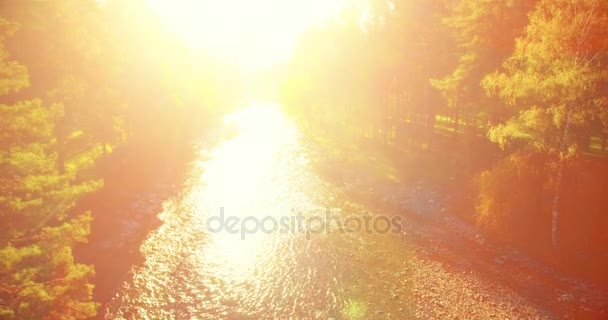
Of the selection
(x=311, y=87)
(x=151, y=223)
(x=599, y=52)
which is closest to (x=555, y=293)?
(x=599, y=52)

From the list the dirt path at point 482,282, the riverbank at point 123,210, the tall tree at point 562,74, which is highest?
the tall tree at point 562,74

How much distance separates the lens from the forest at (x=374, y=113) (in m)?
11.7

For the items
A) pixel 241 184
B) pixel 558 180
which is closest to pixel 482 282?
pixel 558 180

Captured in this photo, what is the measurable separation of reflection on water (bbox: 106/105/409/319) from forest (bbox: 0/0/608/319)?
375 centimetres

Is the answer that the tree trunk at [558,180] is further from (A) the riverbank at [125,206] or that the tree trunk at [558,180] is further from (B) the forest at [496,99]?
(A) the riverbank at [125,206]

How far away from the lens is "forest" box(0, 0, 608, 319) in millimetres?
11742

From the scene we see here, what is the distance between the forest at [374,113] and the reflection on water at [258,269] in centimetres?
375

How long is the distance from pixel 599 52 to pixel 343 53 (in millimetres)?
30465

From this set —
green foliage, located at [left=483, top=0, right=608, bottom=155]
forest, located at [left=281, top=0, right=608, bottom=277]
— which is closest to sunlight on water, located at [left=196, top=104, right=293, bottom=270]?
forest, located at [left=281, top=0, right=608, bottom=277]

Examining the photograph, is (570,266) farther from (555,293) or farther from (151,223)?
(151,223)

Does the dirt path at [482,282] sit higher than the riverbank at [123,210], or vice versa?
the riverbank at [123,210]

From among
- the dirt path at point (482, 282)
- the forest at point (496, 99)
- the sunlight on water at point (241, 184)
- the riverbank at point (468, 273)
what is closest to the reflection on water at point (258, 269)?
the sunlight on water at point (241, 184)

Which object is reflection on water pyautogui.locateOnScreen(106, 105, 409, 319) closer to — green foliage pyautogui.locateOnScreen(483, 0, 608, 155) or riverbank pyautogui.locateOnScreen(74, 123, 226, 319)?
riverbank pyautogui.locateOnScreen(74, 123, 226, 319)

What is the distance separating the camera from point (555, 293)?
1585 cm
